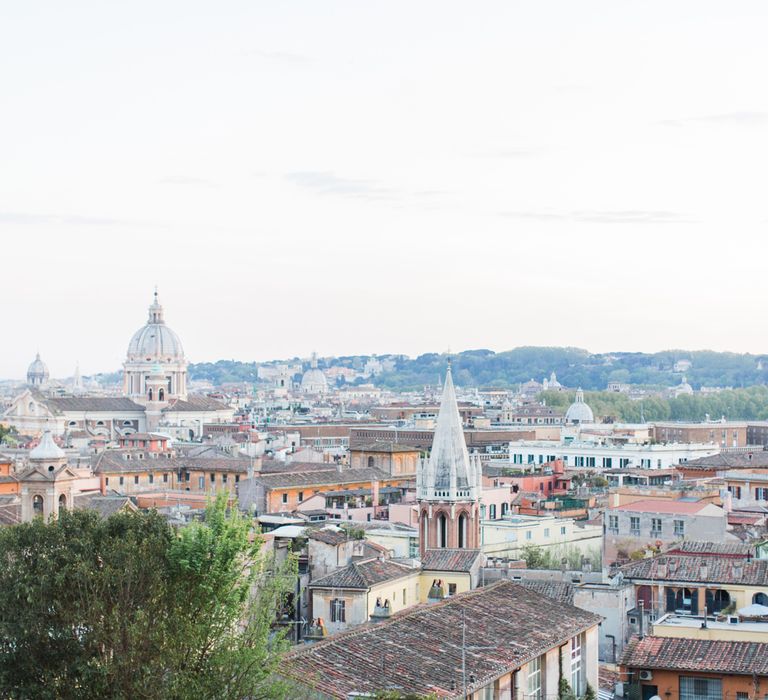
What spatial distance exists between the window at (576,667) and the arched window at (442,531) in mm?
14389

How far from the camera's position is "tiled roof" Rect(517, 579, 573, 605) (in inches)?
1152

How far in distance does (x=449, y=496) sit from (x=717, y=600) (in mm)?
11008

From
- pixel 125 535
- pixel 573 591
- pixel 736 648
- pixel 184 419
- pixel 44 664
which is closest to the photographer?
pixel 44 664

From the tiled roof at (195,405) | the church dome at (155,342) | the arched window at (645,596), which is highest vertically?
the church dome at (155,342)

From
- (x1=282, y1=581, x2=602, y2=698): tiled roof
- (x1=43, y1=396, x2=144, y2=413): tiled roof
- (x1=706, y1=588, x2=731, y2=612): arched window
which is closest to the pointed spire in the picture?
(x1=706, y1=588, x2=731, y2=612): arched window

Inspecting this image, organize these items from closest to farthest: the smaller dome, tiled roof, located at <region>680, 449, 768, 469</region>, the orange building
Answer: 1. the orange building
2. the smaller dome
3. tiled roof, located at <region>680, 449, 768, 469</region>

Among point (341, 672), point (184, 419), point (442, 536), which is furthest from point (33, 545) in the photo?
point (184, 419)

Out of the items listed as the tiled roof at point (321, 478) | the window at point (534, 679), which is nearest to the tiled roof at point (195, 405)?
the tiled roof at point (321, 478)

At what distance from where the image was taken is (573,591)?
3016cm

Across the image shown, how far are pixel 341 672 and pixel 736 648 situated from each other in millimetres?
6555

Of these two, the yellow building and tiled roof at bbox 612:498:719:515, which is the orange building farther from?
tiled roof at bbox 612:498:719:515

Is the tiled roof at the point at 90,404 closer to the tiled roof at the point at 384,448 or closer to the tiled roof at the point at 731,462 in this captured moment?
the tiled roof at the point at 384,448

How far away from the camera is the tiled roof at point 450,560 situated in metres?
31.9

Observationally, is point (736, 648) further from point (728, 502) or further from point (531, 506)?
point (531, 506)
